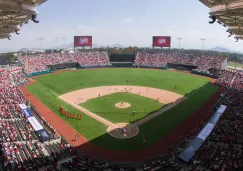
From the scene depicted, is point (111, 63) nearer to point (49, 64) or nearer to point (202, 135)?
point (49, 64)

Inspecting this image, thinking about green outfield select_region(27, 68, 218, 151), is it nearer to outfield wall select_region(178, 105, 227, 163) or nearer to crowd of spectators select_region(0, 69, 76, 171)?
outfield wall select_region(178, 105, 227, 163)

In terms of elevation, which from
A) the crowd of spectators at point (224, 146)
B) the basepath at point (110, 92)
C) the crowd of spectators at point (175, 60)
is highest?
the crowd of spectators at point (175, 60)

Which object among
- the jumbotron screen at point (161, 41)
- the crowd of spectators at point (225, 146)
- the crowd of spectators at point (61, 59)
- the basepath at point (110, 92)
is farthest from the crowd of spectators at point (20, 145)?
the jumbotron screen at point (161, 41)

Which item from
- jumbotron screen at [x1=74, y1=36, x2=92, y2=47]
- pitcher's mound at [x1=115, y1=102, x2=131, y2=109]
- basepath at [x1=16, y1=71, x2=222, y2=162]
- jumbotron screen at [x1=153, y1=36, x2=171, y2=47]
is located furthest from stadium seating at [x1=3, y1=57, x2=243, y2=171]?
jumbotron screen at [x1=74, y1=36, x2=92, y2=47]

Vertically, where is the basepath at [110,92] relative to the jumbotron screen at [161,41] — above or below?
below

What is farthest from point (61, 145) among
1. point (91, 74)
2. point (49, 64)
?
point (49, 64)

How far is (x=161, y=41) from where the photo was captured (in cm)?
10281

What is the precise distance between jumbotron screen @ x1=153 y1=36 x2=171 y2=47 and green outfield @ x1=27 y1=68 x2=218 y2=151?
2464 cm

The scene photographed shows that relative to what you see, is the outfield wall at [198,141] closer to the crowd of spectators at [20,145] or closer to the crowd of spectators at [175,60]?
the crowd of spectators at [20,145]

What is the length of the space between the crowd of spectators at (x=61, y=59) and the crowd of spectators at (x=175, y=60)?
56.6 ft

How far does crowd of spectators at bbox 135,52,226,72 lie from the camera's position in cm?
8322

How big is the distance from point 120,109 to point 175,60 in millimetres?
59783

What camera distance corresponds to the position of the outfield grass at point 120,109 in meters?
38.5

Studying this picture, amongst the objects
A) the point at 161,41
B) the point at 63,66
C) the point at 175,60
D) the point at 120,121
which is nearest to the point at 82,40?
the point at 63,66
